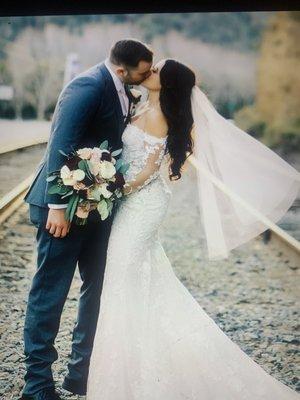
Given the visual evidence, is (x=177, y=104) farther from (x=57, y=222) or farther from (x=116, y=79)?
(x=57, y=222)

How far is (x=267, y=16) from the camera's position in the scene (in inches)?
106

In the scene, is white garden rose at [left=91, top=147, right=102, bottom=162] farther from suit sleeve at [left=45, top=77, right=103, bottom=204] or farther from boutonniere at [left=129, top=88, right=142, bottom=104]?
boutonniere at [left=129, top=88, right=142, bottom=104]

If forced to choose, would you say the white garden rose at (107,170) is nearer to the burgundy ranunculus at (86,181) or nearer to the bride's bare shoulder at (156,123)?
the burgundy ranunculus at (86,181)

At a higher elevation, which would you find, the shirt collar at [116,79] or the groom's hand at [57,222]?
the shirt collar at [116,79]

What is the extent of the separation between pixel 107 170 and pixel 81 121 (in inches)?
8.6

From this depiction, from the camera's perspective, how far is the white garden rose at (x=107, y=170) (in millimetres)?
2186

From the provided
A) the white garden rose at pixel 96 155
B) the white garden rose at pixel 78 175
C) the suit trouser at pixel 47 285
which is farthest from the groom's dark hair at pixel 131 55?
the suit trouser at pixel 47 285

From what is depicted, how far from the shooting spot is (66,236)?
228 centimetres

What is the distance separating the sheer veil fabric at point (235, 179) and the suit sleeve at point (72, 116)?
554 mm

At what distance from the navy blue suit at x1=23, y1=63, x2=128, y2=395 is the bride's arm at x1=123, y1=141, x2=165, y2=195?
0.14m

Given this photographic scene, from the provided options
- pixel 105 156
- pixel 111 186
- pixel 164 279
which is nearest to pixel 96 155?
pixel 105 156

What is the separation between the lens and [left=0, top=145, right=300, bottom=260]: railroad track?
2756 mm

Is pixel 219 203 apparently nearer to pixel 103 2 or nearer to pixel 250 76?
pixel 250 76

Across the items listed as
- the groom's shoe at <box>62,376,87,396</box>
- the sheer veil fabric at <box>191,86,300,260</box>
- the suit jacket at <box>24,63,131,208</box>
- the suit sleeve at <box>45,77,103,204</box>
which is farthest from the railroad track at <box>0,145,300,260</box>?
the groom's shoe at <box>62,376,87,396</box>
